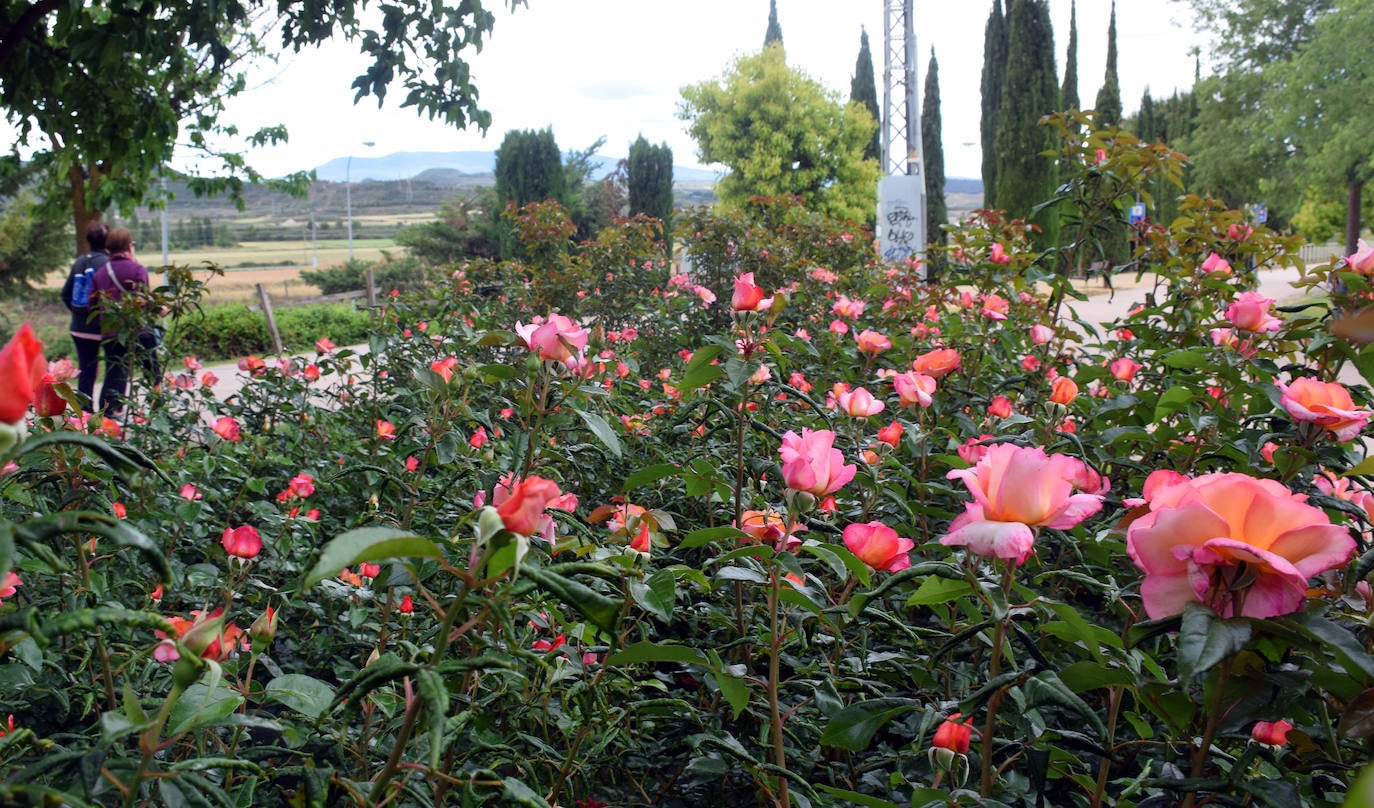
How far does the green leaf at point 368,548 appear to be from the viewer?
47 cm

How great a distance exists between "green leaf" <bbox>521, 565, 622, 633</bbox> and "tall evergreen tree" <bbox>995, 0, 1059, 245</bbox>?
73.0 feet

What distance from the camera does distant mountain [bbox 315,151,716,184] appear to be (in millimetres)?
25812

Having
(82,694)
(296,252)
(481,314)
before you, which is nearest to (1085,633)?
(82,694)

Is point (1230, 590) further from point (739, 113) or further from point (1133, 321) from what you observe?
point (739, 113)

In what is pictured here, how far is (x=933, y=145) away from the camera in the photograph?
25.2 metres

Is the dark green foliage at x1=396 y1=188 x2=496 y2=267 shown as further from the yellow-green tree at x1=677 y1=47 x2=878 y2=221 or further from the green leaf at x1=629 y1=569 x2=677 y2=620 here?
the green leaf at x1=629 y1=569 x2=677 y2=620

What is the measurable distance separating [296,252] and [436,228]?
35343 millimetres

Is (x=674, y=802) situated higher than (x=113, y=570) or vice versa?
(x=113, y=570)

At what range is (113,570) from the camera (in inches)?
63.9

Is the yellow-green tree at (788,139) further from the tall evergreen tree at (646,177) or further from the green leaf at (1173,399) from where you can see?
Answer: the green leaf at (1173,399)

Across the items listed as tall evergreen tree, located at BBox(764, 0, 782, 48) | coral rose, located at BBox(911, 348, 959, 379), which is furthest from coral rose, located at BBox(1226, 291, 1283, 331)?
tall evergreen tree, located at BBox(764, 0, 782, 48)

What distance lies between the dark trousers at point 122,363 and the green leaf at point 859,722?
271 cm

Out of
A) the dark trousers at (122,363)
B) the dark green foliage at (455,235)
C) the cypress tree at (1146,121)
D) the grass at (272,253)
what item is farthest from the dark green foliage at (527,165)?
the cypress tree at (1146,121)

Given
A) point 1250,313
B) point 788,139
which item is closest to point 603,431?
point 1250,313
